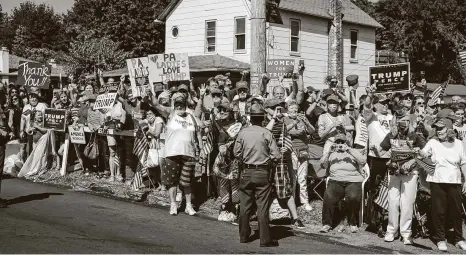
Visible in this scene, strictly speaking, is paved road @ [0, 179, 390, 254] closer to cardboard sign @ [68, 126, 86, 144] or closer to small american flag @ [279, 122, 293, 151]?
small american flag @ [279, 122, 293, 151]

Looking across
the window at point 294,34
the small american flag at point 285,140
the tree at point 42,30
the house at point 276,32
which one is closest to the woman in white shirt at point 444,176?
the small american flag at point 285,140

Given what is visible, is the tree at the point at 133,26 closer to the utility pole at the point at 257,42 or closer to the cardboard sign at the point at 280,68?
the cardboard sign at the point at 280,68

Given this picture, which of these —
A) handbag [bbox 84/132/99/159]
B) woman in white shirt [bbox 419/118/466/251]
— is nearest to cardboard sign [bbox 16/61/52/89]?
handbag [bbox 84/132/99/159]

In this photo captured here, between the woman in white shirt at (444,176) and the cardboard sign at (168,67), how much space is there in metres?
6.02

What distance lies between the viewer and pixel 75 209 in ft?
34.9

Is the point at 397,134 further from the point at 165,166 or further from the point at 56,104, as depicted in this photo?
the point at 56,104

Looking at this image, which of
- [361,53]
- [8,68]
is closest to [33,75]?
[361,53]

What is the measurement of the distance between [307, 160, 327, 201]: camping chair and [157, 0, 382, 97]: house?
16088mm

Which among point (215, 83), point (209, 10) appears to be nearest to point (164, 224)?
point (215, 83)

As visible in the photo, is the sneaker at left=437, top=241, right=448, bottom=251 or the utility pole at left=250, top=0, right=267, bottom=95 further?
the utility pole at left=250, top=0, right=267, bottom=95

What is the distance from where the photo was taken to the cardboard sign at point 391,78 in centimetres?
1120

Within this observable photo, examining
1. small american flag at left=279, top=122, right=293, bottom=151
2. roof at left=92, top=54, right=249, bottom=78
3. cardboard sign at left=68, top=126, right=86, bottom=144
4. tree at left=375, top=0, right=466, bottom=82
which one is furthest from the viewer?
tree at left=375, top=0, right=466, bottom=82

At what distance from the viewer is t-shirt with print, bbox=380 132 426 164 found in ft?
29.1

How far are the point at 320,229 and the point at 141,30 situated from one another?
3452 cm
